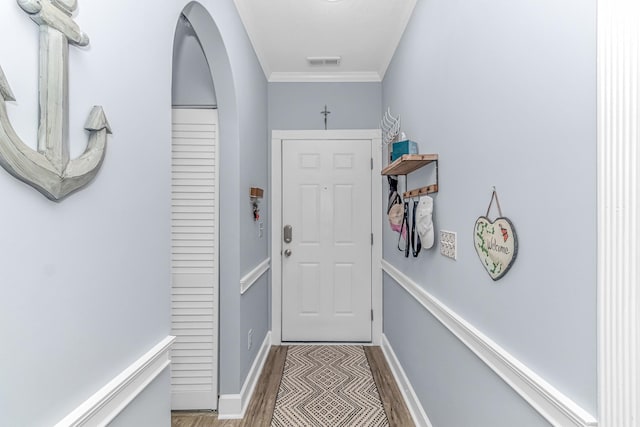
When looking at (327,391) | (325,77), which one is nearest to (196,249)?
(327,391)

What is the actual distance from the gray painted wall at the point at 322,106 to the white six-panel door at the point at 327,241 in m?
0.18

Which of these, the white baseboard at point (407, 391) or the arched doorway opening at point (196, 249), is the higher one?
the arched doorway opening at point (196, 249)

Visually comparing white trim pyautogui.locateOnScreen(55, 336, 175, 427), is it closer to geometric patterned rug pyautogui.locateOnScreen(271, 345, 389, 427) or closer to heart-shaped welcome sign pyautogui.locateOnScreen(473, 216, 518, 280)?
heart-shaped welcome sign pyautogui.locateOnScreen(473, 216, 518, 280)

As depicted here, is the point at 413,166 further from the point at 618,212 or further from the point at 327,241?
the point at 327,241

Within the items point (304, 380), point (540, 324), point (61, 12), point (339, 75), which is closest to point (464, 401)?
point (540, 324)

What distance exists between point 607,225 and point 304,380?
93.5 inches

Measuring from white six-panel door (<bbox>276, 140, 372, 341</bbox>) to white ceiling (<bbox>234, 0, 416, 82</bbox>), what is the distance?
0.64 meters

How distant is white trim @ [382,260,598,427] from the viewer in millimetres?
822

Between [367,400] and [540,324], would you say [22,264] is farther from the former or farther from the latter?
[367,400]

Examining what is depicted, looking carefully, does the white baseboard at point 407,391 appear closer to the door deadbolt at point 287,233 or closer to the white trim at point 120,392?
the door deadbolt at point 287,233

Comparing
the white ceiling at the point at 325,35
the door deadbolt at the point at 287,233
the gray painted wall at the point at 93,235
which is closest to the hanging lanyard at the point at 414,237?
the white ceiling at the point at 325,35

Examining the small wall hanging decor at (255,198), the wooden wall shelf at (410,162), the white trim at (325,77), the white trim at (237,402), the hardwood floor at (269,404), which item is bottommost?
the hardwood floor at (269,404)

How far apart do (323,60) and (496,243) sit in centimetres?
239

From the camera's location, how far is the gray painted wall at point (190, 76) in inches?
87.5
